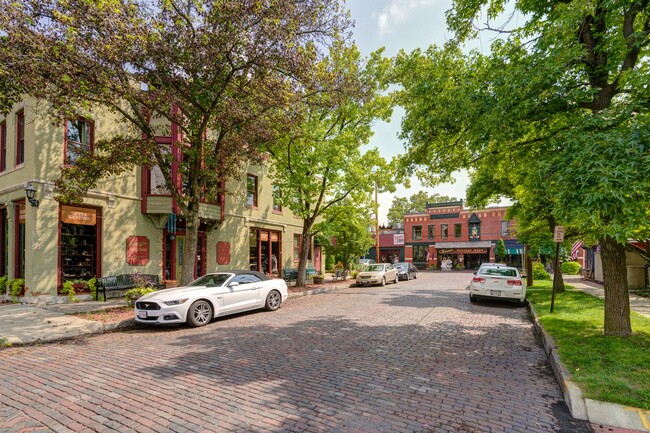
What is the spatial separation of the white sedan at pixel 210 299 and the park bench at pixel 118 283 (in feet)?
15.0

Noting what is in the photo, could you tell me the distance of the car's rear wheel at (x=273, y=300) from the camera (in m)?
11.3

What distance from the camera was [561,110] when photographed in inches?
281

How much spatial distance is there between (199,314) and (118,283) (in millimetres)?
6228

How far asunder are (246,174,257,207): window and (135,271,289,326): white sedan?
9.24 meters

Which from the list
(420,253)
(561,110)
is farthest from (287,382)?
(420,253)

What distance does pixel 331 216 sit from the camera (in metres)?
20.5

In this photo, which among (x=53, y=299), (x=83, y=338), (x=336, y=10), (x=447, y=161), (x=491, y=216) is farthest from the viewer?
(x=491, y=216)

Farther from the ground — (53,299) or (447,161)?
(447,161)

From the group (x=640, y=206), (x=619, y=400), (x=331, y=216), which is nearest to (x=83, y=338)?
(x=619, y=400)

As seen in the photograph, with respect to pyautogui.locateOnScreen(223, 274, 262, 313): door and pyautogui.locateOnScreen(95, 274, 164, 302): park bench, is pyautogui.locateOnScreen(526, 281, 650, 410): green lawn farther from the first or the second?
pyautogui.locateOnScreen(95, 274, 164, 302): park bench

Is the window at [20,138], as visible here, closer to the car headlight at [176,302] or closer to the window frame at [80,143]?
the window frame at [80,143]

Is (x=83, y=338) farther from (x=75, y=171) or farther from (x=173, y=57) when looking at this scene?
(x=173, y=57)

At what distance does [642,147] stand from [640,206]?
791 millimetres

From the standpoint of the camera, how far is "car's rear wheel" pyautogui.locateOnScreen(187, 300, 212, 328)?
8812 mm
